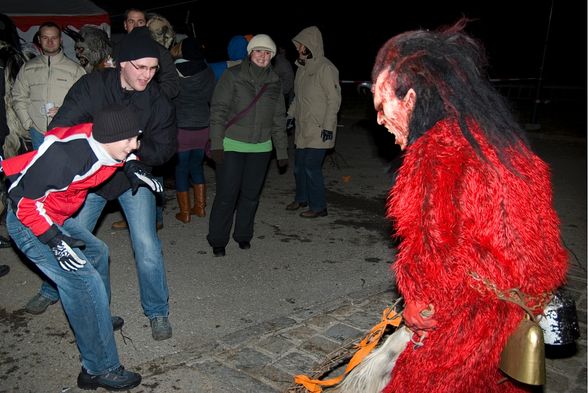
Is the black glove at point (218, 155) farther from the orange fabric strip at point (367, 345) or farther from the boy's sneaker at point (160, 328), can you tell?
the orange fabric strip at point (367, 345)

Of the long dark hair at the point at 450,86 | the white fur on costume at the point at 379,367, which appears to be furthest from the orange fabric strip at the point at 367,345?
the long dark hair at the point at 450,86

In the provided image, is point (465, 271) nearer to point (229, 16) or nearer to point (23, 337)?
point (23, 337)

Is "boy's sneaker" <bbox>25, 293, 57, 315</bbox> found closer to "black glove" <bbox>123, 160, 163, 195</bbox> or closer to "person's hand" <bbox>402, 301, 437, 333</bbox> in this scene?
"black glove" <bbox>123, 160, 163, 195</bbox>

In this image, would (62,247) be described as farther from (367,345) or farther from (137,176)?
(367,345)

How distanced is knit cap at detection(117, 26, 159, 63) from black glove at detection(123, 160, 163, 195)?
0.66 metres

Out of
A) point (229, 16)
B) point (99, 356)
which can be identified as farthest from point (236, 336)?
point (229, 16)

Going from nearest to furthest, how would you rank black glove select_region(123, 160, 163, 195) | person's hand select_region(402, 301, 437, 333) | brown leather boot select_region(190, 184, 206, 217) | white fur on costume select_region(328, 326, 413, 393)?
person's hand select_region(402, 301, 437, 333) → white fur on costume select_region(328, 326, 413, 393) → black glove select_region(123, 160, 163, 195) → brown leather boot select_region(190, 184, 206, 217)

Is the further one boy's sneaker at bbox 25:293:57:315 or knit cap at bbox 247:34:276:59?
knit cap at bbox 247:34:276:59

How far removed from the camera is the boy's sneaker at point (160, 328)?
3.97 meters

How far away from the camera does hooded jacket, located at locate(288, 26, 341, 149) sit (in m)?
6.55

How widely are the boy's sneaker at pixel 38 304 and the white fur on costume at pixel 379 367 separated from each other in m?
2.88

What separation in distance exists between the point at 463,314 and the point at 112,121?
200cm

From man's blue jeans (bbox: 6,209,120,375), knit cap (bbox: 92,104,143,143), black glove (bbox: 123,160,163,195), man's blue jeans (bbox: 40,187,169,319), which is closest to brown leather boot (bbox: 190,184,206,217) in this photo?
man's blue jeans (bbox: 40,187,169,319)

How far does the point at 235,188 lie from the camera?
17.8 ft
